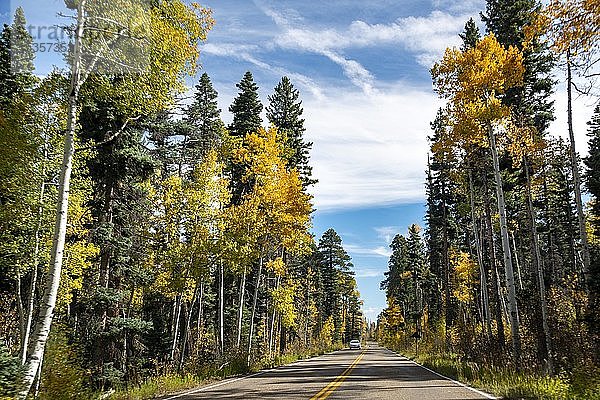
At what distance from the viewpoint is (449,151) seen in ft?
65.4

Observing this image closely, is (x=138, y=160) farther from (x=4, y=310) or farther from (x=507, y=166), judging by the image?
(x=507, y=166)

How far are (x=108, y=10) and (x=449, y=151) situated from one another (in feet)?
47.1

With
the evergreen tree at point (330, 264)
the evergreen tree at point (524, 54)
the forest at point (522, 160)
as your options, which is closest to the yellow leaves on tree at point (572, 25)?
the forest at point (522, 160)

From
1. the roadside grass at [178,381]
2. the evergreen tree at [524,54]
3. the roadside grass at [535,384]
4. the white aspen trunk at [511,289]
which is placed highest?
the evergreen tree at [524,54]

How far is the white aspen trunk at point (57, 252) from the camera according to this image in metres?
8.22

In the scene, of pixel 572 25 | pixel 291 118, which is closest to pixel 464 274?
pixel 291 118

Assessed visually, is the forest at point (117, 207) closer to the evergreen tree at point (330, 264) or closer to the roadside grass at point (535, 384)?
the roadside grass at point (535, 384)

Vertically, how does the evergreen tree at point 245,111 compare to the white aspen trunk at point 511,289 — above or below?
above

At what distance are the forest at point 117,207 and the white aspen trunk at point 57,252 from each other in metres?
0.03

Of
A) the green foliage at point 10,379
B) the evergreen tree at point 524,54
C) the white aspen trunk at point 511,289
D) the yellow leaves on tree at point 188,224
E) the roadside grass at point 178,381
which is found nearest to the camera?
the green foliage at point 10,379

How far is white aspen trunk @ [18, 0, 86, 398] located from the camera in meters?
8.22

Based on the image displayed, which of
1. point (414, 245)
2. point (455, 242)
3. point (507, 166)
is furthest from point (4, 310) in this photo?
point (414, 245)

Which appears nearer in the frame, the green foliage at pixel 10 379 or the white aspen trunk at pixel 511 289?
the green foliage at pixel 10 379

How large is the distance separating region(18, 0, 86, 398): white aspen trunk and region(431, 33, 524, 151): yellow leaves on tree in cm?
1317
